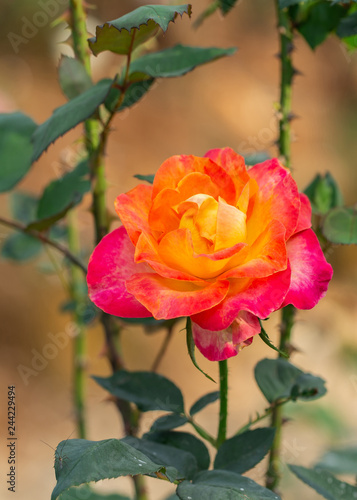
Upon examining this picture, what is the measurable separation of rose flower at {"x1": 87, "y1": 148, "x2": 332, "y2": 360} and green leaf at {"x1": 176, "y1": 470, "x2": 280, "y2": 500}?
0.08 metres

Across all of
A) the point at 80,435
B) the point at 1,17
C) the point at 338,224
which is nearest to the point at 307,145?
the point at 1,17

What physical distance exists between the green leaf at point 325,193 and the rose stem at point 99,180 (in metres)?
0.20

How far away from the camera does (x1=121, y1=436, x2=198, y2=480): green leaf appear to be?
0.40 meters

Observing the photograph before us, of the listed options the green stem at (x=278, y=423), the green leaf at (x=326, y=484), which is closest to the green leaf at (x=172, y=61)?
the green stem at (x=278, y=423)

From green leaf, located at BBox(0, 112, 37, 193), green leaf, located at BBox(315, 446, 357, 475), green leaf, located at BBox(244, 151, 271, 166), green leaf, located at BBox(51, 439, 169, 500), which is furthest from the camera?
green leaf, located at BBox(315, 446, 357, 475)

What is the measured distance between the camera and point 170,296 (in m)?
0.33

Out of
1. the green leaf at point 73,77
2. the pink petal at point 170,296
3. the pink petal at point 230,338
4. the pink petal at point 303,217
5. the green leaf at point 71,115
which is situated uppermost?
the green leaf at point 73,77

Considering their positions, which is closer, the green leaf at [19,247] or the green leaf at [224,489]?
the green leaf at [224,489]

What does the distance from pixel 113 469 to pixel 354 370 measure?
1.70 m

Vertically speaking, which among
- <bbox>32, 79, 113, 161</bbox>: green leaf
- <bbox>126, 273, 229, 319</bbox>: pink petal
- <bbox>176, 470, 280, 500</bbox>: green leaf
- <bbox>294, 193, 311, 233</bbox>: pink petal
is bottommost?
<bbox>176, 470, 280, 500</bbox>: green leaf

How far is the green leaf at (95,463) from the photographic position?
0.30 metres

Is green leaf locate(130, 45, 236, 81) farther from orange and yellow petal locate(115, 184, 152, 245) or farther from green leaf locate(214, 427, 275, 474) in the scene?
green leaf locate(214, 427, 275, 474)

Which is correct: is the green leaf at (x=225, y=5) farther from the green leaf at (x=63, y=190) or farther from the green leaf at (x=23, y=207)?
the green leaf at (x=23, y=207)

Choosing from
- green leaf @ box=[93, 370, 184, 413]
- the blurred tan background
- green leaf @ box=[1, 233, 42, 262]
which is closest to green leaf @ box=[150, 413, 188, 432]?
green leaf @ box=[93, 370, 184, 413]
